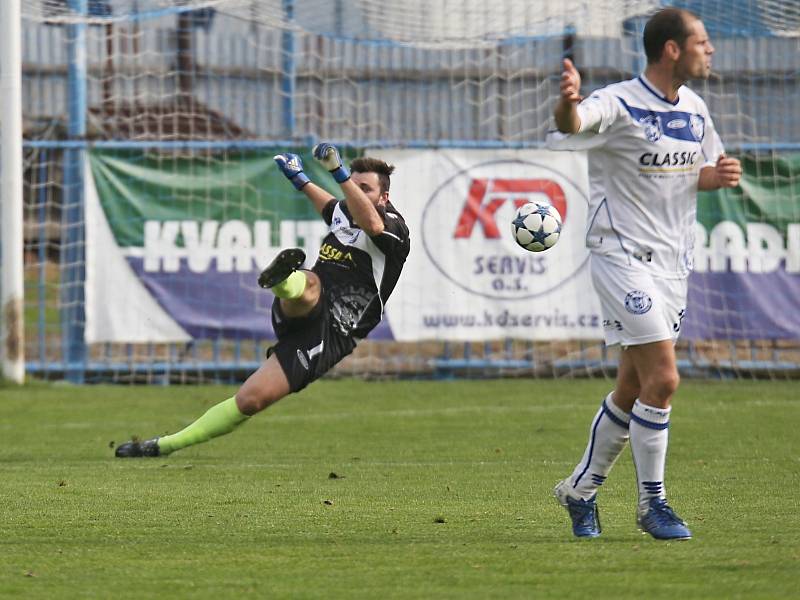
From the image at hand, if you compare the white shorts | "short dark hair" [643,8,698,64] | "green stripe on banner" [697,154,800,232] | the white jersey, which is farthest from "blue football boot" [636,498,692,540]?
"green stripe on banner" [697,154,800,232]

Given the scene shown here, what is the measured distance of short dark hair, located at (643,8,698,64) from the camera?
18.9 feet

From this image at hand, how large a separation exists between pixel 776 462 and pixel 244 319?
6.55 metres

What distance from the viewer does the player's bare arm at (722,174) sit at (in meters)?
5.75

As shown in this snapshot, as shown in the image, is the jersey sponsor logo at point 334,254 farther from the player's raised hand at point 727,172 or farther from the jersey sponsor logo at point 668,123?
the player's raised hand at point 727,172

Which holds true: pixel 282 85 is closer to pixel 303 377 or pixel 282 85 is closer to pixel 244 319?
pixel 244 319

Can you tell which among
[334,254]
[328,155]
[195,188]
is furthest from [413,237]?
[328,155]

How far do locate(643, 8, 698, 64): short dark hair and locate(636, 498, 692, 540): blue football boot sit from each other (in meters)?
1.77

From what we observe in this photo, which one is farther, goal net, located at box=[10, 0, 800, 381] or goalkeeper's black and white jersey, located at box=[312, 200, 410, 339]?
goal net, located at box=[10, 0, 800, 381]

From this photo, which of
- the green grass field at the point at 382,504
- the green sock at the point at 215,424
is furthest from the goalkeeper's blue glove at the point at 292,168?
the green grass field at the point at 382,504

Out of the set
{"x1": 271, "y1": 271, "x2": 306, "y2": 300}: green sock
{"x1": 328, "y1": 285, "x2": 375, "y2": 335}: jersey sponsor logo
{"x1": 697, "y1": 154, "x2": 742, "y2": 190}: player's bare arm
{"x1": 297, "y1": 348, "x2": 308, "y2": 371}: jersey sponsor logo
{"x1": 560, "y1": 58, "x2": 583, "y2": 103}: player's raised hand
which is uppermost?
{"x1": 560, "y1": 58, "x2": 583, "y2": 103}: player's raised hand

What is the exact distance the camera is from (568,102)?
5.39m

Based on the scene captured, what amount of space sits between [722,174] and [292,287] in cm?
259

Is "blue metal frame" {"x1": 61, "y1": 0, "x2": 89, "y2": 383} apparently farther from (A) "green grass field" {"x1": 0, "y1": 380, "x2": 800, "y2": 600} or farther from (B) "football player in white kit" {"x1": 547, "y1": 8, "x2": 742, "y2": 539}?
(B) "football player in white kit" {"x1": 547, "y1": 8, "x2": 742, "y2": 539}

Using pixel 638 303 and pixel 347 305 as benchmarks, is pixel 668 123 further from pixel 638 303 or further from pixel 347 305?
pixel 347 305
